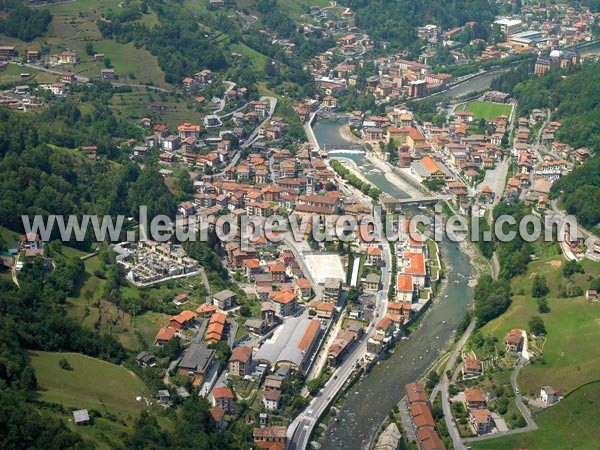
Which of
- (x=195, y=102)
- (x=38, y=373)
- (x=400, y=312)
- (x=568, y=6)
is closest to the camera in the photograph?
(x=38, y=373)

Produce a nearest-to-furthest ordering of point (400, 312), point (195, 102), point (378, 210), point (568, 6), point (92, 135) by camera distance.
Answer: point (400, 312) → point (378, 210) → point (92, 135) → point (195, 102) → point (568, 6)

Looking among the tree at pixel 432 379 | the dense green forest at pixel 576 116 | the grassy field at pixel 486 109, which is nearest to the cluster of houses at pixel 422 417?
the tree at pixel 432 379

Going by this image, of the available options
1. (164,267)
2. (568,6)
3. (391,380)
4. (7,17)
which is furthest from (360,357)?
(568,6)

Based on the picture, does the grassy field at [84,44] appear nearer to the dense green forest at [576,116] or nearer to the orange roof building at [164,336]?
the dense green forest at [576,116]

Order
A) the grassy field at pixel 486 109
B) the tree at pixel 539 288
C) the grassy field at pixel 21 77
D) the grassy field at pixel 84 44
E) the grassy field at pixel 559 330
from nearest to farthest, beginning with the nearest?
1. the grassy field at pixel 559 330
2. the tree at pixel 539 288
3. the grassy field at pixel 21 77
4. the grassy field at pixel 84 44
5. the grassy field at pixel 486 109

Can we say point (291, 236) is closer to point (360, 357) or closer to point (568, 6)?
point (360, 357)

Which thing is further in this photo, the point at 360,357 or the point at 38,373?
the point at 360,357

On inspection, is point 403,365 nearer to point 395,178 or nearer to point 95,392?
point 95,392
